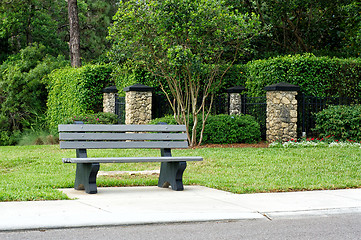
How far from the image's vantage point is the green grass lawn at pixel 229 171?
837cm

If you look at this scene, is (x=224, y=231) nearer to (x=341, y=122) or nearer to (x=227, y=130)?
(x=227, y=130)

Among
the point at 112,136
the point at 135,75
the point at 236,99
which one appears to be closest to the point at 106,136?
the point at 112,136

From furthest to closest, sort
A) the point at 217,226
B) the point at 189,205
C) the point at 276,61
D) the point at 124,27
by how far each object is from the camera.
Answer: the point at 276,61
the point at 124,27
the point at 189,205
the point at 217,226

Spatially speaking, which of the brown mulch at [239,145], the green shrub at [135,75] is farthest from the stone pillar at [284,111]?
the green shrub at [135,75]

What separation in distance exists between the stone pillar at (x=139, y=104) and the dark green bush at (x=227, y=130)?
1.40 meters

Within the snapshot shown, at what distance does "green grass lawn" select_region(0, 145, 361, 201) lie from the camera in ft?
27.5

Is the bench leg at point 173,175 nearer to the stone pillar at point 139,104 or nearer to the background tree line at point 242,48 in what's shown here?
the stone pillar at point 139,104

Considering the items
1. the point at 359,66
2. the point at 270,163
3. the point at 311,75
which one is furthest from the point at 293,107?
the point at 270,163

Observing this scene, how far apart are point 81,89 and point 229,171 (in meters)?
13.1

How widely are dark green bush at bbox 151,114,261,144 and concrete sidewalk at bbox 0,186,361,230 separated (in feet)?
28.9

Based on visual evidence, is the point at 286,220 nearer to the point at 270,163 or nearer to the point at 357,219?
the point at 357,219

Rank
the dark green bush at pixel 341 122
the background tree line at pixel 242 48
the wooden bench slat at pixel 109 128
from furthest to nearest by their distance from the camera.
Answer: the background tree line at pixel 242 48 → the dark green bush at pixel 341 122 → the wooden bench slat at pixel 109 128

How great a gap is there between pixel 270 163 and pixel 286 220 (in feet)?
18.8

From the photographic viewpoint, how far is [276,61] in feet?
59.6
